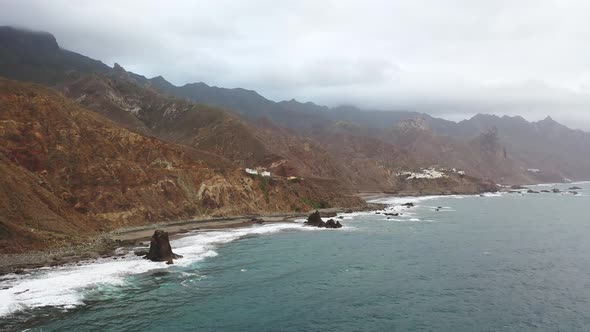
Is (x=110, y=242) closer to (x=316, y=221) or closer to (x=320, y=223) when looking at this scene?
(x=320, y=223)

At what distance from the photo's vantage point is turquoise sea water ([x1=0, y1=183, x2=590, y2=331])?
3788 centimetres

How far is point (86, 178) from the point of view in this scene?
298ft

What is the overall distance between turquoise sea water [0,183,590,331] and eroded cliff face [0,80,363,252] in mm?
18891

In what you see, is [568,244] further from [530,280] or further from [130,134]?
[130,134]

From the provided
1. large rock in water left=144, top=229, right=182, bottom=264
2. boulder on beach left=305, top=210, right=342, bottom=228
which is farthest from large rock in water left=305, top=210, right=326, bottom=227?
large rock in water left=144, top=229, right=182, bottom=264

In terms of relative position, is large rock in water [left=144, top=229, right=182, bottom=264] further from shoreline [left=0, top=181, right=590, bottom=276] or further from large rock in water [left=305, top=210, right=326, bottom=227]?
large rock in water [left=305, top=210, right=326, bottom=227]

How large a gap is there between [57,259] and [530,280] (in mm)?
61322

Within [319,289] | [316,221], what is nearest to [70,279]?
[319,289]

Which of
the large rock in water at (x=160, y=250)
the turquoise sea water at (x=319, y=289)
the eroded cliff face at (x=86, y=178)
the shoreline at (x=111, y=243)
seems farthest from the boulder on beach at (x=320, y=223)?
the large rock in water at (x=160, y=250)

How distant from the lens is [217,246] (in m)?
74.0

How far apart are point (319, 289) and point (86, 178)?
64386 millimetres

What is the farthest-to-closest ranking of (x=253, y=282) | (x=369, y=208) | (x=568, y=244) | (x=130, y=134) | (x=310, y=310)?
(x=369, y=208), (x=130, y=134), (x=568, y=244), (x=253, y=282), (x=310, y=310)

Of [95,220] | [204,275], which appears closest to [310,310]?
[204,275]

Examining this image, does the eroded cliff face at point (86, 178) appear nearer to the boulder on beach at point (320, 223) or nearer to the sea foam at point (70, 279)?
the sea foam at point (70, 279)
